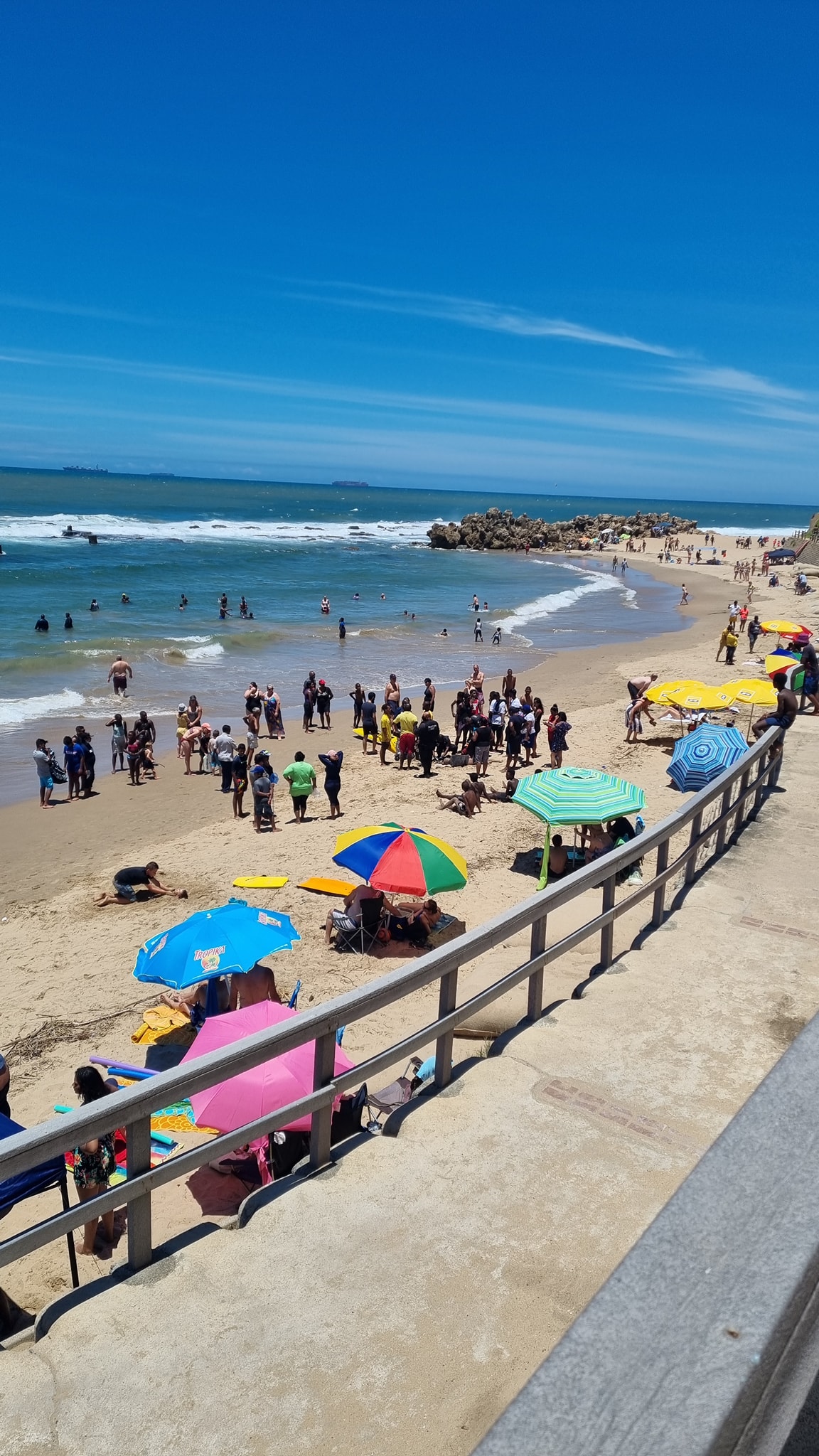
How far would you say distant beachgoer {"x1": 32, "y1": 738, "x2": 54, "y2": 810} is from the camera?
55.4 feet

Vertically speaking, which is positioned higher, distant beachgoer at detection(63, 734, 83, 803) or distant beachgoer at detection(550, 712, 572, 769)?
distant beachgoer at detection(550, 712, 572, 769)

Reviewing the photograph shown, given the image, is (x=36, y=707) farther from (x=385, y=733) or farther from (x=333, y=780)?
(x=333, y=780)

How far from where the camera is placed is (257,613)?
148 ft

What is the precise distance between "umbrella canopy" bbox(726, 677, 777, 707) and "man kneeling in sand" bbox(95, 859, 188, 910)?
366 inches

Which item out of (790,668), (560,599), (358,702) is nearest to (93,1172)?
(790,668)

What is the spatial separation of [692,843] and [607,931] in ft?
4.65

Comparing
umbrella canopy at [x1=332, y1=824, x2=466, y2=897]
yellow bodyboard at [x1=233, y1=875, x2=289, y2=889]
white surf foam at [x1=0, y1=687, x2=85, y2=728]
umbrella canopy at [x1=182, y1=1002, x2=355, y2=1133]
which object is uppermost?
umbrella canopy at [x1=182, y1=1002, x2=355, y2=1133]

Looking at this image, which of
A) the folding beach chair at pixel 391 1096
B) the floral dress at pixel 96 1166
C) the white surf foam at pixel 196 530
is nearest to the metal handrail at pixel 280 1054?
the floral dress at pixel 96 1166

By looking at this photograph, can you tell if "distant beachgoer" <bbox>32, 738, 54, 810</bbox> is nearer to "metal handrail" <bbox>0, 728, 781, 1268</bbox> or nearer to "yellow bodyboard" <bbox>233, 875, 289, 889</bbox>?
"yellow bodyboard" <bbox>233, 875, 289, 889</bbox>

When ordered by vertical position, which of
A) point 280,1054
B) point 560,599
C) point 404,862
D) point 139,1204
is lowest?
point 560,599

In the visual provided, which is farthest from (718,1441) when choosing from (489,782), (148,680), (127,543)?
(127,543)

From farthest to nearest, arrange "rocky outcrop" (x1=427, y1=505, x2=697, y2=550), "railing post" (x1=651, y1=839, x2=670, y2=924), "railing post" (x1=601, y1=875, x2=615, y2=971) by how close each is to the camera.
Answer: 1. "rocky outcrop" (x1=427, y1=505, x2=697, y2=550)
2. "railing post" (x1=651, y1=839, x2=670, y2=924)
3. "railing post" (x1=601, y1=875, x2=615, y2=971)

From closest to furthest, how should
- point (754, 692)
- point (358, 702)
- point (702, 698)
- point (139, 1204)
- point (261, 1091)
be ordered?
point (139, 1204), point (261, 1091), point (754, 692), point (702, 698), point (358, 702)

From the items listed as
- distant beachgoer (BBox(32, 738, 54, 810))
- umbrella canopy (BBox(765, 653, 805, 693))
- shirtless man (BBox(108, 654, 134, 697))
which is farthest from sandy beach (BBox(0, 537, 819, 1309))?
shirtless man (BBox(108, 654, 134, 697))
